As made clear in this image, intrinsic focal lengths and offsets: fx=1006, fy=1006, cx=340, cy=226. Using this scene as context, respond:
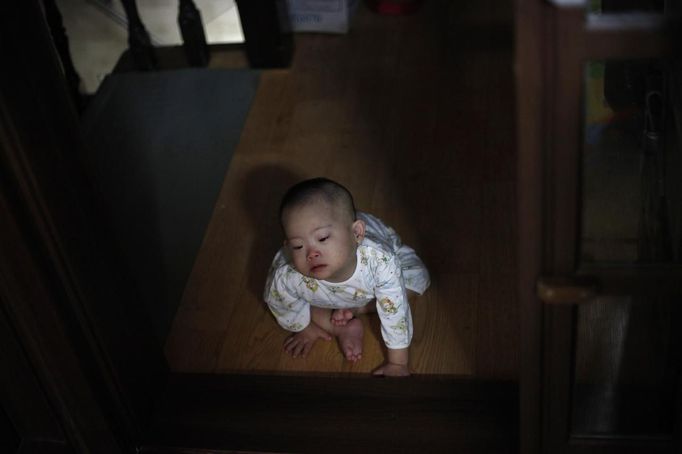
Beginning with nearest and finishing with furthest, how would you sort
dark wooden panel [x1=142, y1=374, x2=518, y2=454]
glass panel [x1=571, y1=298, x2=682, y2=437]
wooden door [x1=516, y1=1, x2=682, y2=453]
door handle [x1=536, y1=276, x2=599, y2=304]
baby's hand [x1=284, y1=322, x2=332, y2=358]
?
wooden door [x1=516, y1=1, x2=682, y2=453]
door handle [x1=536, y1=276, x2=599, y2=304]
glass panel [x1=571, y1=298, x2=682, y2=437]
dark wooden panel [x1=142, y1=374, x2=518, y2=454]
baby's hand [x1=284, y1=322, x2=332, y2=358]

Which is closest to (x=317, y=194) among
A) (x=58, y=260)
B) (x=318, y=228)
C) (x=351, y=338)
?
(x=318, y=228)

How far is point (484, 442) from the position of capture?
162 cm

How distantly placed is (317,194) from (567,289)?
620 millimetres

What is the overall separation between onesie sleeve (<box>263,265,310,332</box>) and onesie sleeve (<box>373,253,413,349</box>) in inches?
6.2

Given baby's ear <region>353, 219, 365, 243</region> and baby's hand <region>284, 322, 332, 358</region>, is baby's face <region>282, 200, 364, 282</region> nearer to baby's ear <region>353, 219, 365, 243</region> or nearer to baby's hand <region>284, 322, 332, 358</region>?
baby's ear <region>353, 219, 365, 243</region>

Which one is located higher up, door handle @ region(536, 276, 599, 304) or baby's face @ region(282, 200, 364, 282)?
door handle @ region(536, 276, 599, 304)

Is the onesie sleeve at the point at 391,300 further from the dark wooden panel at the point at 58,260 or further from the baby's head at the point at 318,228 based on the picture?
the dark wooden panel at the point at 58,260

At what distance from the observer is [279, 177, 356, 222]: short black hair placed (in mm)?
1695

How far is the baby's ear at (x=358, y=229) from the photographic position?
1.73m

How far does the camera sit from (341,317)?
189 centimetres

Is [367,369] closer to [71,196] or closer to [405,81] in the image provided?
[71,196]

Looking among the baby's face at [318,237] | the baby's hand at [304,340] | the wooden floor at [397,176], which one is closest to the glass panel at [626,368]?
the wooden floor at [397,176]

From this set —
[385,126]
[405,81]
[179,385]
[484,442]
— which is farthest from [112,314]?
[405,81]

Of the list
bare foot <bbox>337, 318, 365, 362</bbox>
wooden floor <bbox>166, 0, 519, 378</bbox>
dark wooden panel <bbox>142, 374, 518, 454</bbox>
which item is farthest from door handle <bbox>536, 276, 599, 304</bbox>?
bare foot <bbox>337, 318, 365, 362</bbox>
